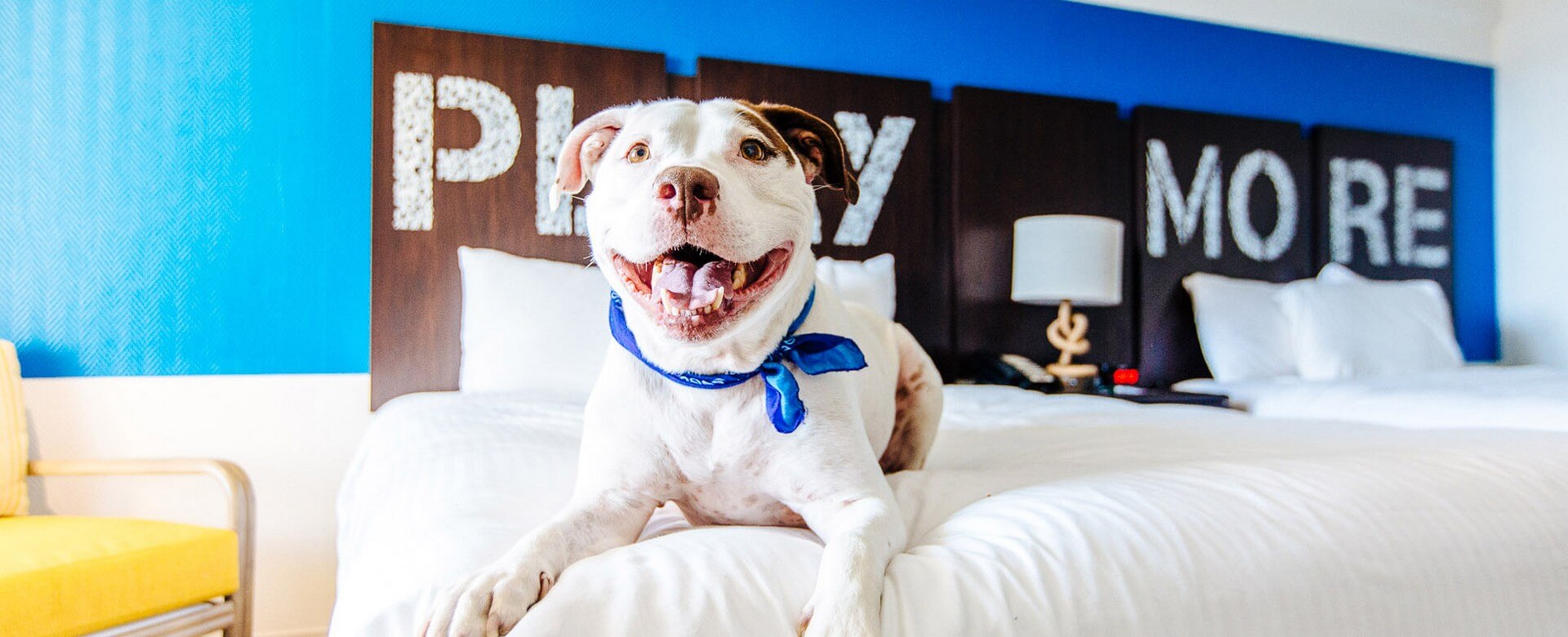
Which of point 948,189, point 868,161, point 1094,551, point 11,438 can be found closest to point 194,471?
point 11,438

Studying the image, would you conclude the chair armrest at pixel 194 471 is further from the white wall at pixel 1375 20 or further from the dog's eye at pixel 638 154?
the white wall at pixel 1375 20

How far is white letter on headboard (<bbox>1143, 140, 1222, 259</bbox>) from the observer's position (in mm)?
3656

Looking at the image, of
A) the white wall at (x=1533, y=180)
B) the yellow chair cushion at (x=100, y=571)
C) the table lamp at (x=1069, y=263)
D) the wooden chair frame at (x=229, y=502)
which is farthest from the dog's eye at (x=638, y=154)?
the white wall at (x=1533, y=180)

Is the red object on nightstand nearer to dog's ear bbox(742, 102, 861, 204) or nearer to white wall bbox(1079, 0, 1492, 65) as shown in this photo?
white wall bbox(1079, 0, 1492, 65)

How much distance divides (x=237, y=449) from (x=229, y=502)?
61 centimetres

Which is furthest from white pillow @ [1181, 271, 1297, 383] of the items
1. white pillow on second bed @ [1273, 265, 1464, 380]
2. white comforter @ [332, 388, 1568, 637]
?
white comforter @ [332, 388, 1568, 637]

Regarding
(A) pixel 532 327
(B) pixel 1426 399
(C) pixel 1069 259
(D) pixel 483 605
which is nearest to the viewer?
(D) pixel 483 605

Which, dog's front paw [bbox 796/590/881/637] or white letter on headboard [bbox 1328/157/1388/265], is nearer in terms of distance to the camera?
dog's front paw [bbox 796/590/881/637]

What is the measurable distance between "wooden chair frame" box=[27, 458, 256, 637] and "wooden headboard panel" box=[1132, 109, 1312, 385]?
320 cm

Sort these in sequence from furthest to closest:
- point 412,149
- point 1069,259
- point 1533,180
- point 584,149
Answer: point 1533,180 < point 1069,259 < point 412,149 < point 584,149

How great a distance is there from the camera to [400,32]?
2.73m

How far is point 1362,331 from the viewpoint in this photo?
337 cm

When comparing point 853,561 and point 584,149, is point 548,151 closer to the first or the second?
point 584,149

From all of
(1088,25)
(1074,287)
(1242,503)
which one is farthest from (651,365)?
(1088,25)
